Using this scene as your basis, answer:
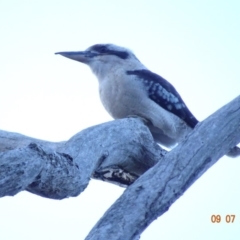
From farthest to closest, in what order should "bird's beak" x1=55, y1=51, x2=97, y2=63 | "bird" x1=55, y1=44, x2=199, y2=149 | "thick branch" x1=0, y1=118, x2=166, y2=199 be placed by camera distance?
"bird's beak" x1=55, y1=51, x2=97, y2=63, "bird" x1=55, y1=44, x2=199, y2=149, "thick branch" x1=0, y1=118, x2=166, y2=199

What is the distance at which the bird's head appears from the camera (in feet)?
18.2

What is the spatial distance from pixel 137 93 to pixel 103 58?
25.2 inches

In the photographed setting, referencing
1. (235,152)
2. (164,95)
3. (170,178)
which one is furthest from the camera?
(164,95)

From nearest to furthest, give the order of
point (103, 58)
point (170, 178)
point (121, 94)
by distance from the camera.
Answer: point (170, 178)
point (121, 94)
point (103, 58)

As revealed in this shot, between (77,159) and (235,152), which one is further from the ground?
(235,152)

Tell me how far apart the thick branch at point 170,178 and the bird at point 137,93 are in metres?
1.39

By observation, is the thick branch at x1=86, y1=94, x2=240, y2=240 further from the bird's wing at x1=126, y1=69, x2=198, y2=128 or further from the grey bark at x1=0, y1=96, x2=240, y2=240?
the bird's wing at x1=126, y1=69, x2=198, y2=128

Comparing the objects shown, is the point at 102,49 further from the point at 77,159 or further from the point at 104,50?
the point at 77,159

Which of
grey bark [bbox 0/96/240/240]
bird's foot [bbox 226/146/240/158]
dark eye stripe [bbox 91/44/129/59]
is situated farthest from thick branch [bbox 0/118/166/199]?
dark eye stripe [bbox 91/44/129/59]

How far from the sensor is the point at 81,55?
5.50 m

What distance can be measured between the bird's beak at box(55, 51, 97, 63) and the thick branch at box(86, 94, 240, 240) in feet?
6.65

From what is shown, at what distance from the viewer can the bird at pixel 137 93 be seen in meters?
5.08

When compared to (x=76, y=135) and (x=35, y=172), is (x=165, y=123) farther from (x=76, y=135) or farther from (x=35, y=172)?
(x=35, y=172)

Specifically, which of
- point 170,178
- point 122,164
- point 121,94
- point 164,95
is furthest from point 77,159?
point 164,95
